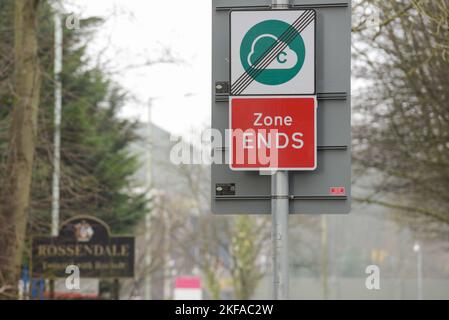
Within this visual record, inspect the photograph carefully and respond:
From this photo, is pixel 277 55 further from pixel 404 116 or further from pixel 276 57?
pixel 404 116

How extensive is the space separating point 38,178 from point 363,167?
7146 mm

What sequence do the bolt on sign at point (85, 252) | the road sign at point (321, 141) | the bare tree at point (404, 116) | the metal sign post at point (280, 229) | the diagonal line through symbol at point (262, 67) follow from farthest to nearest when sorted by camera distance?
1. the bare tree at point (404, 116)
2. the bolt on sign at point (85, 252)
3. the road sign at point (321, 141)
4. the diagonal line through symbol at point (262, 67)
5. the metal sign post at point (280, 229)

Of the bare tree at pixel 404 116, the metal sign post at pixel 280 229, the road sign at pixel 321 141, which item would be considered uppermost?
the bare tree at pixel 404 116

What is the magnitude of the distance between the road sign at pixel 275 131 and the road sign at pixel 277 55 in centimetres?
7

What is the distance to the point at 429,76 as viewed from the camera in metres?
23.2

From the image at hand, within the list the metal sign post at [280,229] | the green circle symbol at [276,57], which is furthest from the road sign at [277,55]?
the metal sign post at [280,229]

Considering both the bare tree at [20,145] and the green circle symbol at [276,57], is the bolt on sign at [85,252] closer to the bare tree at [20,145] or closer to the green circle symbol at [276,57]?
the bare tree at [20,145]

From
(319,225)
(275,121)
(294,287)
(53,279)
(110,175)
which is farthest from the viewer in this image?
(319,225)

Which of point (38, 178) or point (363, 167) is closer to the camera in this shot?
point (38, 178)

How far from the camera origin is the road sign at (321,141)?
7.26m

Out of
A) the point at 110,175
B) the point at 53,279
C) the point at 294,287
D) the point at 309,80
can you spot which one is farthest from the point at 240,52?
the point at 294,287

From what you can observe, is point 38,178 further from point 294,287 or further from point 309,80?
point 294,287

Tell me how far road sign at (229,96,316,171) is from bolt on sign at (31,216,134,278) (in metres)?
13.5

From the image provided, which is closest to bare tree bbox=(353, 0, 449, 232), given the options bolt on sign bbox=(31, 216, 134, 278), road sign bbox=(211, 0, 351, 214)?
bolt on sign bbox=(31, 216, 134, 278)
